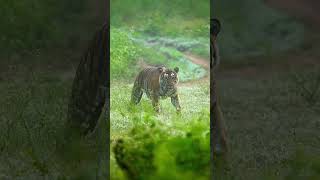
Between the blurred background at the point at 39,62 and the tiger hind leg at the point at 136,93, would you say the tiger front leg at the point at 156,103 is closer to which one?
the tiger hind leg at the point at 136,93

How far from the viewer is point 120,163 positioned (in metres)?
2.12

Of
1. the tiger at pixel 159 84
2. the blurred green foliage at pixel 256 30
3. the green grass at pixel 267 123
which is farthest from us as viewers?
the blurred green foliage at pixel 256 30

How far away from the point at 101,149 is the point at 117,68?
→ 0.61 metres

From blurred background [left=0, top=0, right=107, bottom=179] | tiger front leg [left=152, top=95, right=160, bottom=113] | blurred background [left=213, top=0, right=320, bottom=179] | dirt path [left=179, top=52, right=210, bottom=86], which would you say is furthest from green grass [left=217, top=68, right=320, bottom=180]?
blurred background [left=0, top=0, right=107, bottom=179]

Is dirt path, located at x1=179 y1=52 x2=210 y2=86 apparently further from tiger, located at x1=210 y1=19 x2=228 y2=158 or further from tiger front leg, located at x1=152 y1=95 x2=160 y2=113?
tiger front leg, located at x1=152 y1=95 x2=160 y2=113

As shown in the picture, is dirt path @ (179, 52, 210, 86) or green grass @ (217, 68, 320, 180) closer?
green grass @ (217, 68, 320, 180)

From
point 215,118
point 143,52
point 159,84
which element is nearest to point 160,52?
point 143,52

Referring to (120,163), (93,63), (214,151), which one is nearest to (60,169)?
(93,63)

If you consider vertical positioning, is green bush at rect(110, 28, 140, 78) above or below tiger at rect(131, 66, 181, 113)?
above

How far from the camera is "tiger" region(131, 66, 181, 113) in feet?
12.9

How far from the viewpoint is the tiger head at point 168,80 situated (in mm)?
3920

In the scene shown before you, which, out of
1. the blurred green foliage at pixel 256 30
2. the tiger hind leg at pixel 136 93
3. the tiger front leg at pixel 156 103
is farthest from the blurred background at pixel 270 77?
the tiger hind leg at pixel 136 93

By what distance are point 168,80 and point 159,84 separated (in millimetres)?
69

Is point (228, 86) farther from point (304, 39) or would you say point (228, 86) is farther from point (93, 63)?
point (93, 63)
